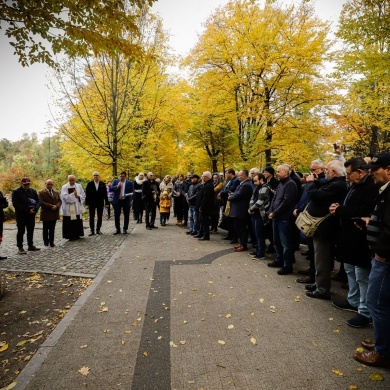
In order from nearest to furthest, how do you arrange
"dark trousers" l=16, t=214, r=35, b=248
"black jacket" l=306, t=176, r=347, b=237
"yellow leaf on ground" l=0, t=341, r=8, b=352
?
"yellow leaf on ground" l=0, t=341, r=8, b=352
"black jacket" l=306, t=176, r=347, b=237
"dark trousers" l=16, t=214, r=35, b=248

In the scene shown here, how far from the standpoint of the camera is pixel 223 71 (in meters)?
14.1

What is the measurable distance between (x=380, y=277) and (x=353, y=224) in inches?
43.8

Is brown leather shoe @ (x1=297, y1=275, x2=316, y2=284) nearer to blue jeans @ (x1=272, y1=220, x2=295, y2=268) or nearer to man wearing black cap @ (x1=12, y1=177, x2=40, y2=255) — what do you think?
blue jeans @ (x1=272, y1=220, x2=295, y2=268)

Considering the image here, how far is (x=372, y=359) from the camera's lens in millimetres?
2879

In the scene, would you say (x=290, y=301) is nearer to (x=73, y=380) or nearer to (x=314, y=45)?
(x=73, y=380)

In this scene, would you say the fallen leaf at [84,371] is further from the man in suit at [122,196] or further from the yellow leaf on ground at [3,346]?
the man in suit at [122,196]

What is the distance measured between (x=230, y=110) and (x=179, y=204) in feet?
21.6

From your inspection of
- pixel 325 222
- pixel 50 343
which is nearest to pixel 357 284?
pixel 325 222

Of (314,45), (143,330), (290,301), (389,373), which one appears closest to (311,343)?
(389,373)

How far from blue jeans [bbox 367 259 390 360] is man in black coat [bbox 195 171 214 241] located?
241 inches

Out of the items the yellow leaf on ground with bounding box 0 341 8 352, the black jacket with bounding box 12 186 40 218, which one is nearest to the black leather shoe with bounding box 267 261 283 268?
the yellow leaf on ground with bounding box 0 341 8 352

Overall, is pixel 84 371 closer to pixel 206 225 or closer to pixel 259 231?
pixel 259 231

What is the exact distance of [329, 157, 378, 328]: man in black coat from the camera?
3.64 meters

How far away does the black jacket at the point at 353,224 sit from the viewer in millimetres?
3635
